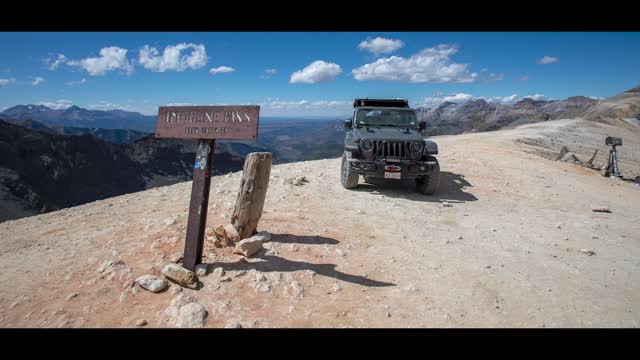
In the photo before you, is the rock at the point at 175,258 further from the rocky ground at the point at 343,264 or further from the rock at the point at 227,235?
the rock at the point at 227,235

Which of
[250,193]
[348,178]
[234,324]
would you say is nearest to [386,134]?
[348,178]

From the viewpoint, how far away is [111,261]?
12.1 feet

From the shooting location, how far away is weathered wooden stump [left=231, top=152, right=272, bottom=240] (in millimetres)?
4363

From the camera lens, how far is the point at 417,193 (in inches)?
309

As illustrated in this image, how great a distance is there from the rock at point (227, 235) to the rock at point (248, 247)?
26cm

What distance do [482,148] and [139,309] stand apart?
15193 millimetres

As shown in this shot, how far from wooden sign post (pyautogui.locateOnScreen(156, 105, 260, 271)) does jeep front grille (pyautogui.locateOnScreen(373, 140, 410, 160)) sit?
4.26 m

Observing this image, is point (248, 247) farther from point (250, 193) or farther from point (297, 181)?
point (297, 181)

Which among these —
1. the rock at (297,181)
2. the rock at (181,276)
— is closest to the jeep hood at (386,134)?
the rock at (297,181)

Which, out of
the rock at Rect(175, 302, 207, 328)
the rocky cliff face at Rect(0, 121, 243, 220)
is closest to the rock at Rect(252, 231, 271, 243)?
the rock at Rect(175, 302, 207, 328)

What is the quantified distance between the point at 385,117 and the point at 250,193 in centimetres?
532

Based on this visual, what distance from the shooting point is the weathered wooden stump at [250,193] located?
436cm
